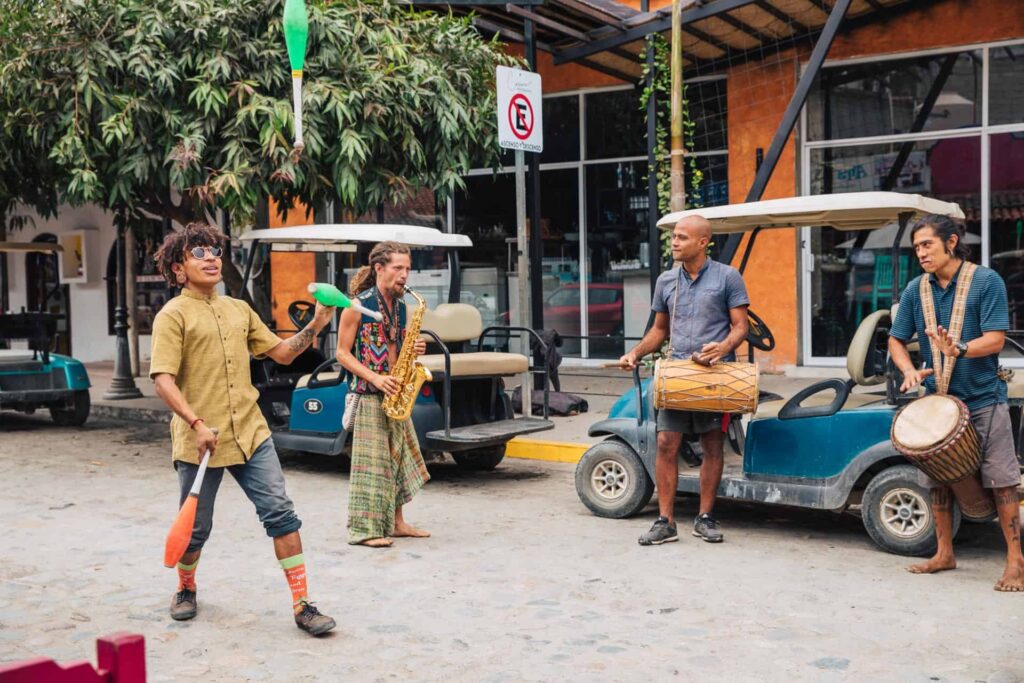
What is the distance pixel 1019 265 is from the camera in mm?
12727

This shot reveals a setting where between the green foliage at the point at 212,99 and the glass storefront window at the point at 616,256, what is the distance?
5103 mm

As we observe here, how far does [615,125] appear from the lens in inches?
609

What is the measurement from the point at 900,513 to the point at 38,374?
9.63 metres

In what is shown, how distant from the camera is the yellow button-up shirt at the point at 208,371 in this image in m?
4.99

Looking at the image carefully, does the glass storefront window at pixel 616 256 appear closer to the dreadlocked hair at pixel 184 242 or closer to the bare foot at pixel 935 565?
the bare foot at pixel 935 565

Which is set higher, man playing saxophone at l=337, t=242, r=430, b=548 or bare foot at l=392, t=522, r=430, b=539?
man playing saxophone at l=337, t=242, r=430, b=548

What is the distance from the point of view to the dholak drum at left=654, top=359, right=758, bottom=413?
20.7ft

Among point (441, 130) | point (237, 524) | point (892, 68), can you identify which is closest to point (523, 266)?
point (441, 130)

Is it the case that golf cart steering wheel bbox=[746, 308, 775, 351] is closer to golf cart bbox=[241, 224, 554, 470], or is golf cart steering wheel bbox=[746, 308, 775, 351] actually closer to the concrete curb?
golf cart bbox=[241, 224, 554, 470]

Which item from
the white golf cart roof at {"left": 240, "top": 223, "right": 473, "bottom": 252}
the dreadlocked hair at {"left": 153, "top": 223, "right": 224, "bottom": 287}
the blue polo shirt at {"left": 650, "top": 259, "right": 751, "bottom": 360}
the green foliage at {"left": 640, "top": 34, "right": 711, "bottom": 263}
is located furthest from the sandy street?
the green foliage at {"left": 640, "top": 34, "right": 711, "bottom": 263}

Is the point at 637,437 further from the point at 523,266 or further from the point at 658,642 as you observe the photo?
the point at 523,266

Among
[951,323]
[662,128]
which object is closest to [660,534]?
[951,323]

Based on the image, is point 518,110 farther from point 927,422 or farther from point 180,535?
point 180,535

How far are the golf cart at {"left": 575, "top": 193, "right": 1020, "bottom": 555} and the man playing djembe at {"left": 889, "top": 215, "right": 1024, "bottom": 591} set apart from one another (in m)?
0.42
